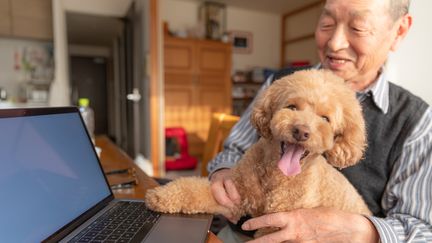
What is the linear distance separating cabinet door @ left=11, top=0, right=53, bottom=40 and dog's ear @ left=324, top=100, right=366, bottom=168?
4.15 m

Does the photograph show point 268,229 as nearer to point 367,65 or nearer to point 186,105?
point 367,65

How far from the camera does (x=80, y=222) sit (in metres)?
0.64

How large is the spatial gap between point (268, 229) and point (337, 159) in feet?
0.82

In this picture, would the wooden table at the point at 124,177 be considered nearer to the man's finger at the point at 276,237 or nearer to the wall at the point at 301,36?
the man's finger at the point at 276,237

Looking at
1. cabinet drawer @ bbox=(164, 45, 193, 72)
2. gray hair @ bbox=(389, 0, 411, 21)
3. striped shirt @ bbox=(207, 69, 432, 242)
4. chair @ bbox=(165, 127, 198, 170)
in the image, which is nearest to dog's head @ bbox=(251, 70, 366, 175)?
striped shirt @ bbox=(207, 69, 432, 242)

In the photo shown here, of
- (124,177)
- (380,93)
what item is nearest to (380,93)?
(380,93)

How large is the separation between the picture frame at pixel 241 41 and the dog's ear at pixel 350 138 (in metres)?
4.95

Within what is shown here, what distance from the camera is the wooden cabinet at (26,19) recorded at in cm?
352

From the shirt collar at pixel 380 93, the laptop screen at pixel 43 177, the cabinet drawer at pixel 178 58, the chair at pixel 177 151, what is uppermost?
the cabinet drawer at pixel 178 58

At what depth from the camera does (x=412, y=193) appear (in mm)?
769

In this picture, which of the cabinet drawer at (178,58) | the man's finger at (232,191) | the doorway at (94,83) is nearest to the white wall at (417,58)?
the man's finger at (232,191)

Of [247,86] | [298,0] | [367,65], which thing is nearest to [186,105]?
[247,86]

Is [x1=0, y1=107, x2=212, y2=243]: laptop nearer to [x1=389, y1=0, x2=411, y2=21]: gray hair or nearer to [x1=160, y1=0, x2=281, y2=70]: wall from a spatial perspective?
[x1=389, y1=0, x2=411, y2=21]: gray hair

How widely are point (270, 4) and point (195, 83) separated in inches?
80.9
